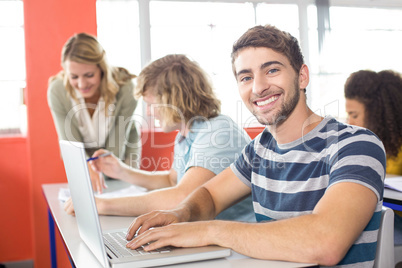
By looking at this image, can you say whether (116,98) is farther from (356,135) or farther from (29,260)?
(356,135)

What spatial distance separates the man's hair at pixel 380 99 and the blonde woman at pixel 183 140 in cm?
94

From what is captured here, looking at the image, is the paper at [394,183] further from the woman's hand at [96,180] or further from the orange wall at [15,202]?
the orange wall at [15,202]

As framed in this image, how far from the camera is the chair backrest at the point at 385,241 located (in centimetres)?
105

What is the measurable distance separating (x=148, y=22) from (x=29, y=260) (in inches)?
73.7

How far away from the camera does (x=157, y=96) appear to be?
1.83 m

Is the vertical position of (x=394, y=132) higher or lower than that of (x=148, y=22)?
lower

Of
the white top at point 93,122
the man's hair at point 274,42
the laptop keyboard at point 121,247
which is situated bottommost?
the laptop keyboard at point 121,247

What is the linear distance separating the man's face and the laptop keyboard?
507mm

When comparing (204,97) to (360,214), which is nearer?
(360,214)

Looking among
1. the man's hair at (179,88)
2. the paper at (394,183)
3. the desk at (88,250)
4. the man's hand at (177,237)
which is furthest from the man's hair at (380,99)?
the man's hand at (177,237)

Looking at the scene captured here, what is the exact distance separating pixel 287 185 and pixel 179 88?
2.41 feet

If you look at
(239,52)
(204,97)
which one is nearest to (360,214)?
(239,52)

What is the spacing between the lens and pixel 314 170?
3.73ft

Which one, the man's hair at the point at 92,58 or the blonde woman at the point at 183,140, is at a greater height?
the man's hair at the point at 92,58
